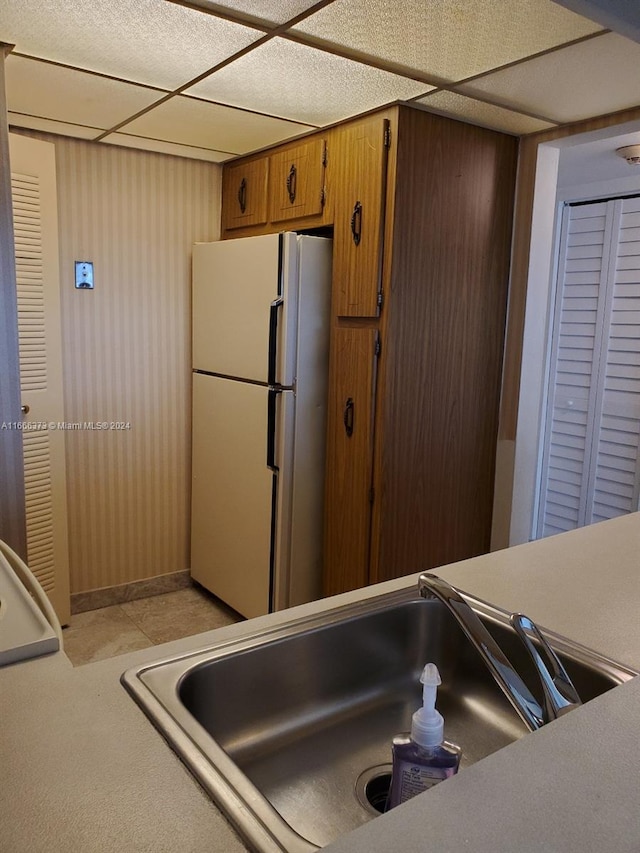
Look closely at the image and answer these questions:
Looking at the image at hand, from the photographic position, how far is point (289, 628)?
1109mm

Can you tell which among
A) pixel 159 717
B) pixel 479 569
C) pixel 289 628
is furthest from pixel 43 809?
pixel 479 569

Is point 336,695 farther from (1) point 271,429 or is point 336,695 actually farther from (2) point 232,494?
(2) point 232,494

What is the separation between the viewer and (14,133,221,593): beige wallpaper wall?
308 cm

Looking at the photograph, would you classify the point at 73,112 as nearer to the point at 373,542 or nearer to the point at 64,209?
the point at 64,209

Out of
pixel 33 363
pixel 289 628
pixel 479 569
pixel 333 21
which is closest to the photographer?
pixel 289 628

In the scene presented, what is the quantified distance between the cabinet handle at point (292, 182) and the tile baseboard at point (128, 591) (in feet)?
6.48

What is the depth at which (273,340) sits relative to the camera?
108 inches

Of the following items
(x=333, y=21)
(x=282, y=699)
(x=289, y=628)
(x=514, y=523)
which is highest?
(x=333, y=21)

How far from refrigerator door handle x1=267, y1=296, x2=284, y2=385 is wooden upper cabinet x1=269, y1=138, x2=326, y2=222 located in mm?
412

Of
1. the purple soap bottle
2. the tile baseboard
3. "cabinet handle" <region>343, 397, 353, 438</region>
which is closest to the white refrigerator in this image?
"cabinet handle" <region>343, 397, 353, 438</region>

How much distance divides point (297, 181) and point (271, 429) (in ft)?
3.46

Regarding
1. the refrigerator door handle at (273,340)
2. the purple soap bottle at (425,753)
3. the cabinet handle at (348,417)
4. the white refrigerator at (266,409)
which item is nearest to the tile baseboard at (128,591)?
the white refrigerator at (266,409)

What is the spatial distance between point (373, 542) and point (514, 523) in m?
0.72

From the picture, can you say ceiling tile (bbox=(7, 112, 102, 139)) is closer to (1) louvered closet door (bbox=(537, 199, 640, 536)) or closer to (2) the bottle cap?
(1) louvered closet door (bbox=(537, 199, 640, 536))
